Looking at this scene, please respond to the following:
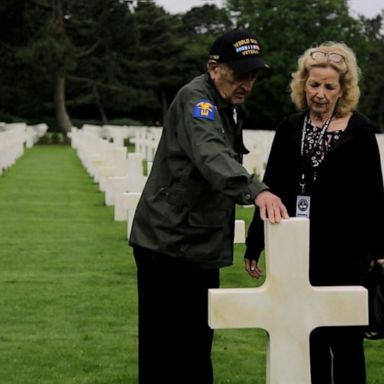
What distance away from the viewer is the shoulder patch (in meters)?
4.01

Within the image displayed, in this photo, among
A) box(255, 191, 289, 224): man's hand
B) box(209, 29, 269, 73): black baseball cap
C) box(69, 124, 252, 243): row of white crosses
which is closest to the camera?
box(255, 191, 289, 224): man's hand

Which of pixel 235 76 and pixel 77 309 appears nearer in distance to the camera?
pixel 235 76

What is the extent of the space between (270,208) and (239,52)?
0.69 metres

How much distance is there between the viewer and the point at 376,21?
95.6 metres

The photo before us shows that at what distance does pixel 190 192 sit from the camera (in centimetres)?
408

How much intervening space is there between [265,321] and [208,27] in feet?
275

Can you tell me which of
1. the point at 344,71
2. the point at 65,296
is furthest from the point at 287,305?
the point at 65,296

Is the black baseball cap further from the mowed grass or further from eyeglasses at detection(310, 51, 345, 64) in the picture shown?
the mowed grass

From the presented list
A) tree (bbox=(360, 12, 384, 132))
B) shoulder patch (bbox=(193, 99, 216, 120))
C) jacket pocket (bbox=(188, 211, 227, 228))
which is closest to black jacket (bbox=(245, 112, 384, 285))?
jacket pocket (bbox=(188, 211, 227, 228))

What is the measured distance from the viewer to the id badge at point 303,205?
14.3 ft

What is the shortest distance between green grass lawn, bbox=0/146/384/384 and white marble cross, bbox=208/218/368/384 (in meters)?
2.04

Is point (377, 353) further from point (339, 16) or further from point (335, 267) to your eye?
point (339, 16)

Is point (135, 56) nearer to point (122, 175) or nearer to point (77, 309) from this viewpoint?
point (122, 175)

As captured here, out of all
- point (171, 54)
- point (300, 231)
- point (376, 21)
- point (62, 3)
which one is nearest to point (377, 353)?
point (300, 231)
